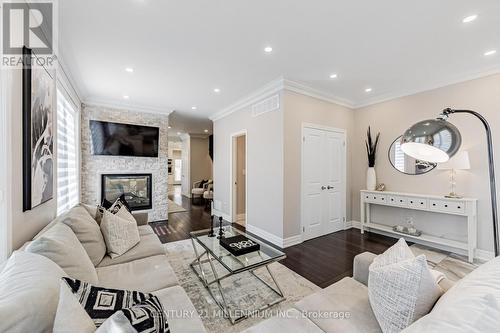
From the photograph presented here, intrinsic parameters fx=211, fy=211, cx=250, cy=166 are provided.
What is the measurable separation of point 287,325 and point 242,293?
47.2 inches

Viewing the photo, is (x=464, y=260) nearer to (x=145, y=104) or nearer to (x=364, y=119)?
(x=364, y=119)

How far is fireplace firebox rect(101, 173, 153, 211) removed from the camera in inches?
179

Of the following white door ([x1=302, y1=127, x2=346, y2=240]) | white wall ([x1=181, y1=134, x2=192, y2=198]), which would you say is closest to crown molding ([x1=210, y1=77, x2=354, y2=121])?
white door ([x1=302, y1=127, x2=346, y2=240])

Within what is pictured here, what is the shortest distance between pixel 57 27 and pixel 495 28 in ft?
14.6

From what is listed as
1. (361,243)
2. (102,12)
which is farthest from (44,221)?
(361,243)

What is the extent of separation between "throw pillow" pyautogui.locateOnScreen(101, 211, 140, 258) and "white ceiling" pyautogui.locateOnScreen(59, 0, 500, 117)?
77.5 inches

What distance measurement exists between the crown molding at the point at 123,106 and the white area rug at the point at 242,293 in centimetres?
356

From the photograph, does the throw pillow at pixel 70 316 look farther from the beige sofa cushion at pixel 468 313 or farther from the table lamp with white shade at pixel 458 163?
the table lamp with white shade at pixel 458 163

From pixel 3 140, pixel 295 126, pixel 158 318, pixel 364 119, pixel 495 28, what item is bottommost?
pixel 158 318

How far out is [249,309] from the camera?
1.97m

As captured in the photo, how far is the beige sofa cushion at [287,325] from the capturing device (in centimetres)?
110

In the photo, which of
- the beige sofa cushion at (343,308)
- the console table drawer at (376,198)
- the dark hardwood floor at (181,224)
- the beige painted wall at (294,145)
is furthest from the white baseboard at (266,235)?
the beige sofa cushion at (343,308)

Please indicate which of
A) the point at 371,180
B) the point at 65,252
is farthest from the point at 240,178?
the point at 65,252

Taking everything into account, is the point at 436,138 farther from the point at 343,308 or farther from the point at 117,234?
the point at 117,234
